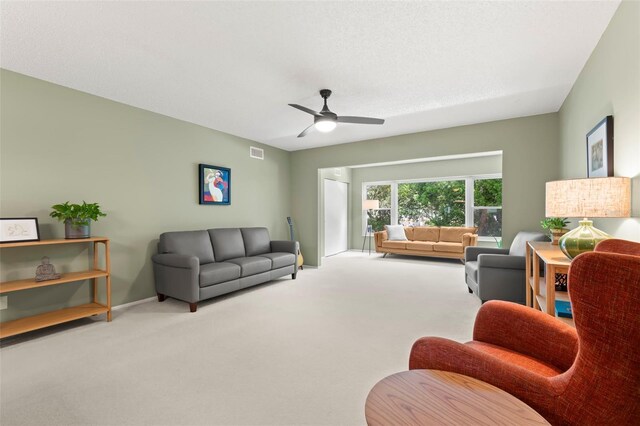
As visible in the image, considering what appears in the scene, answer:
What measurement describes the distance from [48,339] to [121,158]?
2.04 metres

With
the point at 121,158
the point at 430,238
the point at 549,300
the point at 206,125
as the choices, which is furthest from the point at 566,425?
the point at 430,238

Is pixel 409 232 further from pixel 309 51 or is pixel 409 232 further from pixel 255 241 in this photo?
pixel 309 51

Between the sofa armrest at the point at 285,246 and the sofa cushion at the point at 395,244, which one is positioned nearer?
the sofa armrest at the point at 285,246

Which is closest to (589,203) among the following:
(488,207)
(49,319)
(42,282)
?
(42,282)

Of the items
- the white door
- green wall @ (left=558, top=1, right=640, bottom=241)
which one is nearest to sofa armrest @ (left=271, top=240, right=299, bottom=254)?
the white door

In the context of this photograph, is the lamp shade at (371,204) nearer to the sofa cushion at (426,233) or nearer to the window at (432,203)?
the window at (432,203)

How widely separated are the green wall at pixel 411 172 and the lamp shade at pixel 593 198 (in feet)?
16.5

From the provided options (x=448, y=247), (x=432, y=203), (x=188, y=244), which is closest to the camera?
(x=188, y=244)

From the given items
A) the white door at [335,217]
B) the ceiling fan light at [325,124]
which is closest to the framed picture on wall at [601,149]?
the ceiling fan light at [325,124]

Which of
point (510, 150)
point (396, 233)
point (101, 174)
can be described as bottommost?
point (396, 233)

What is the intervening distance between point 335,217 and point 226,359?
222 inches

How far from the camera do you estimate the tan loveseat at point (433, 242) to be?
6211 mm

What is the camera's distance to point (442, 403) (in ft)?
2.97

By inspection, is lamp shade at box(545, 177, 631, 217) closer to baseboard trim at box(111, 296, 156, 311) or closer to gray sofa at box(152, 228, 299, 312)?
gray sofa at box(152, 228, 299, 312)
